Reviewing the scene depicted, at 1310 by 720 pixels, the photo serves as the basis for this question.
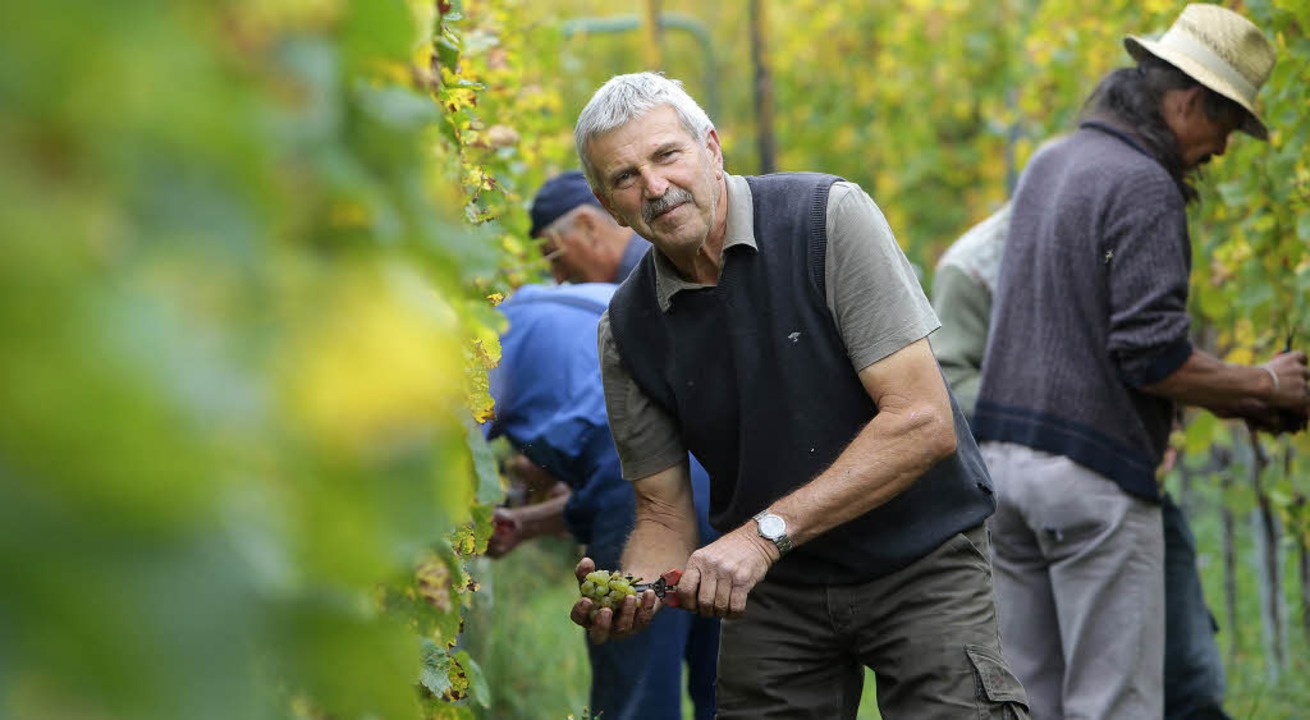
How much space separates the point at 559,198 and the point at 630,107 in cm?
152

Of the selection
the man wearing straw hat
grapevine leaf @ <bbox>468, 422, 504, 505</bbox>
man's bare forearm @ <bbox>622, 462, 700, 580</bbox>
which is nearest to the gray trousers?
the man wearing straw hat

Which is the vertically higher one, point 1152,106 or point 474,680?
point 1152,106

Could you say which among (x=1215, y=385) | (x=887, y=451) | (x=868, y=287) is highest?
(x=868, y=287)

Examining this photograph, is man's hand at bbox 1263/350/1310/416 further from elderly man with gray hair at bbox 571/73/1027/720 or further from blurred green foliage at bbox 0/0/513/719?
blurred green foliage at bbox 0/0/513/719

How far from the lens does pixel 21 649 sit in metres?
0.72

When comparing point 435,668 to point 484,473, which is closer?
point 435,668

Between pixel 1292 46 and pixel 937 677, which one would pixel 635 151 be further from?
pixel 1292 46

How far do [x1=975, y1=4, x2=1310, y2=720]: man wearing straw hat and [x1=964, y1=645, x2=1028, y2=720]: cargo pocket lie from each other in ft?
3.82

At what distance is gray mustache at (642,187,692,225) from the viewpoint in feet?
9.29

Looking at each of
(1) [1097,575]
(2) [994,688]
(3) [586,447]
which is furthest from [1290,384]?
(3) [586,447]

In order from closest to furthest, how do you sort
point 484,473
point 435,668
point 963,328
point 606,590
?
point 435,668
point 484,473
point 606,590
point 963,328

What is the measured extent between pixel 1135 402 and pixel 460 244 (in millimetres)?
3088

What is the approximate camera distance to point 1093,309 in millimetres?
3910

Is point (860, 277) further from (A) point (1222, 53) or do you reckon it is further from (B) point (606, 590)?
(A) point (1222, 53)
